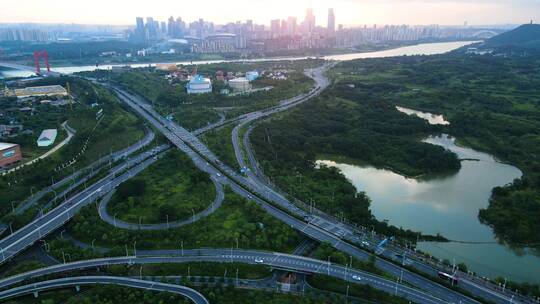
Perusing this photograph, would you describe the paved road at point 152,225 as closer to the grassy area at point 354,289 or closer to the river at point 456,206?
the grassy area at point 354,289

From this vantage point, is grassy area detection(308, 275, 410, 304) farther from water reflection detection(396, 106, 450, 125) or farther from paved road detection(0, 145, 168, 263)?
water reflection detection(396, 106, 450, 125)

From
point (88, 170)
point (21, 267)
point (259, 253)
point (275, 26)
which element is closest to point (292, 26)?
point (275, 26)

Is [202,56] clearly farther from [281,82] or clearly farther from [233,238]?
[233,238]

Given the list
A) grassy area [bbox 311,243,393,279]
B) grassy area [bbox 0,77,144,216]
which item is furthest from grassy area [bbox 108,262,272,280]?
grassy area [bbox 0,77,144,216]

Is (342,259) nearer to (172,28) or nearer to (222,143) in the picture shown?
(222,143)

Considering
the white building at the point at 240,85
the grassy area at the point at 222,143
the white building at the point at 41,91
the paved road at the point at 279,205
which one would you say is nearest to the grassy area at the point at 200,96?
the white building at the point at 240,85
